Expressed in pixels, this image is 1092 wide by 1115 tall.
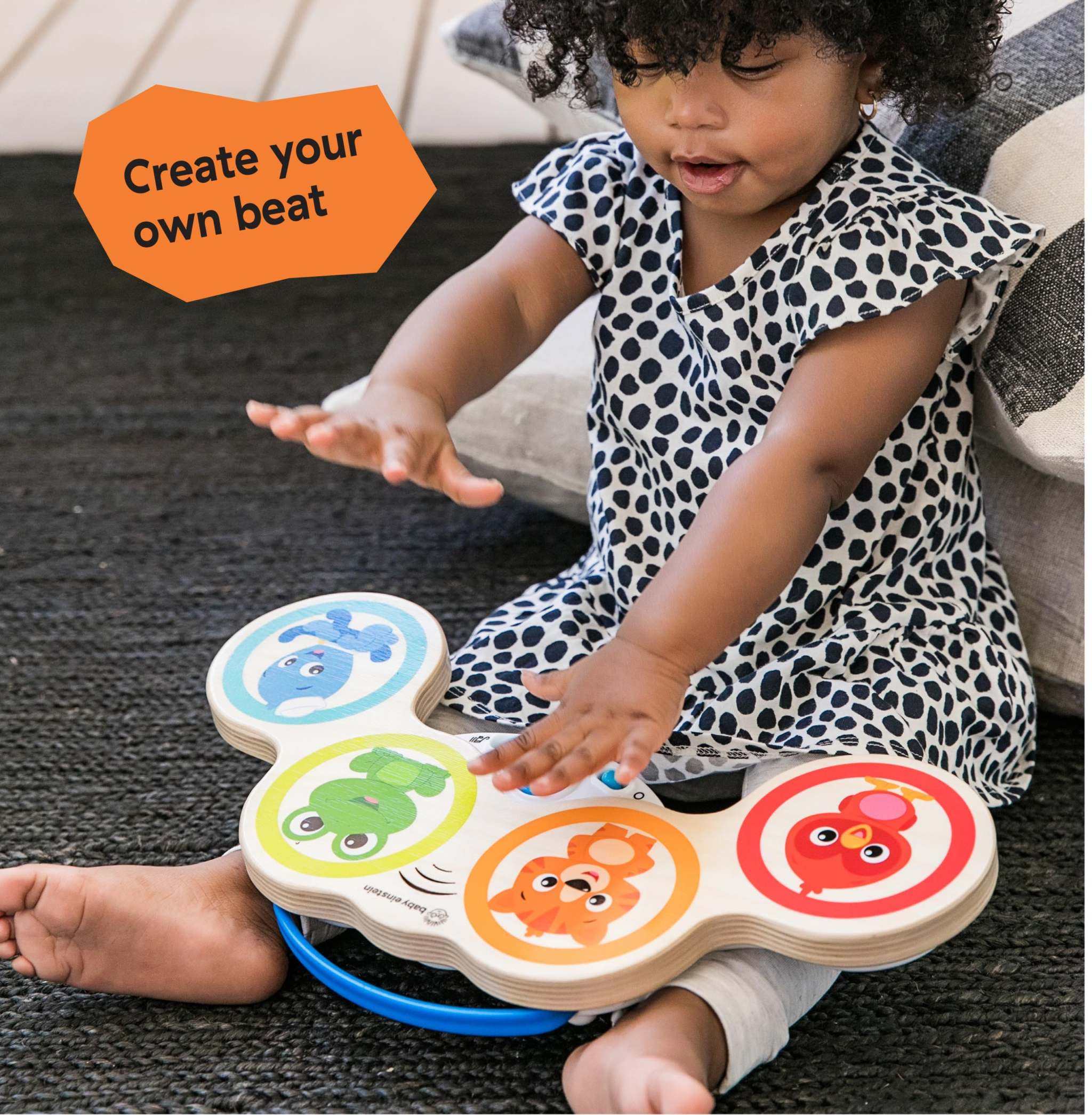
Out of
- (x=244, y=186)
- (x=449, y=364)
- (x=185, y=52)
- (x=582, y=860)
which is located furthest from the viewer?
(x=185, y=52)

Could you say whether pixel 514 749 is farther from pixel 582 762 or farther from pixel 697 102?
pixel 697 102

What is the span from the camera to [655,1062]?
20.3 inches

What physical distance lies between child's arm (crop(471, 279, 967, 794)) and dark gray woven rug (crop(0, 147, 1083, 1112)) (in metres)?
0.15

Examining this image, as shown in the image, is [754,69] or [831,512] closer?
[754,69]

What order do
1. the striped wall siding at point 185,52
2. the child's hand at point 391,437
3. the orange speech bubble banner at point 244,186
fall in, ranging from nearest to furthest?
1. the orange speech bubble banner at point 244,186
2. the child's hand at point 391,437
3. the striped wall siding at point 185,52

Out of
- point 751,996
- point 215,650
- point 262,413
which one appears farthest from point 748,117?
point 215,650

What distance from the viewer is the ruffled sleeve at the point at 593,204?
0.76m

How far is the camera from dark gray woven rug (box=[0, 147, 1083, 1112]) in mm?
593

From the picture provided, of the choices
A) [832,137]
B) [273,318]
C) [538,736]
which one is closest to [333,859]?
[538,736]

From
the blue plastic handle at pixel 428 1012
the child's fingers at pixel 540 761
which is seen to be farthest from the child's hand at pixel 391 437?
the blue plastic handle at pixel 428 1012

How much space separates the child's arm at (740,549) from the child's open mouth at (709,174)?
0.09 m

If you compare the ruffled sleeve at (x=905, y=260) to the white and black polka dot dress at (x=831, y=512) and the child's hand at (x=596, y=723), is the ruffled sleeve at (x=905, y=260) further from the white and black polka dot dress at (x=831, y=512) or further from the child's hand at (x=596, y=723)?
the child's hand at (x=596, y=723)

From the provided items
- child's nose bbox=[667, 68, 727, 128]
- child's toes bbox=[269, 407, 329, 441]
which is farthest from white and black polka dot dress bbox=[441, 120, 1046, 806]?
child's toes bbox=[269, 407, 329, 441]

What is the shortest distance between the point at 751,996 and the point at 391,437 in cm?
30
